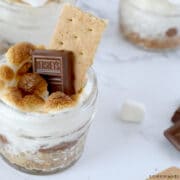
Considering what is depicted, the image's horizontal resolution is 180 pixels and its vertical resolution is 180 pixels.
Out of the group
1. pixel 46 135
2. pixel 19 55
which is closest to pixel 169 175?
pixel 46 135

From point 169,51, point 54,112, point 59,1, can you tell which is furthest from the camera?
point 169,51

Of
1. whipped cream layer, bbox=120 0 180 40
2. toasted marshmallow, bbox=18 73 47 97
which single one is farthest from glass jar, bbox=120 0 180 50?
toasted marshmallow, bbox=18 73 47 97

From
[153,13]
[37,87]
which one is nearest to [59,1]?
[153,13]

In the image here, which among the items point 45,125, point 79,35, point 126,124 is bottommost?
point 126,124

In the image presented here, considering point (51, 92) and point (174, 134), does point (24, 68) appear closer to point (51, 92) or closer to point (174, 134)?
point (51, 92)

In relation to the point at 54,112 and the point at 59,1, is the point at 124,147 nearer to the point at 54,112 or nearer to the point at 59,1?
the point at 54,112

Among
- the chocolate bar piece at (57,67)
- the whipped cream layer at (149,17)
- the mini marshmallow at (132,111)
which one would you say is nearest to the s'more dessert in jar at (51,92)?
the chocolate bar piece at (57,67)
